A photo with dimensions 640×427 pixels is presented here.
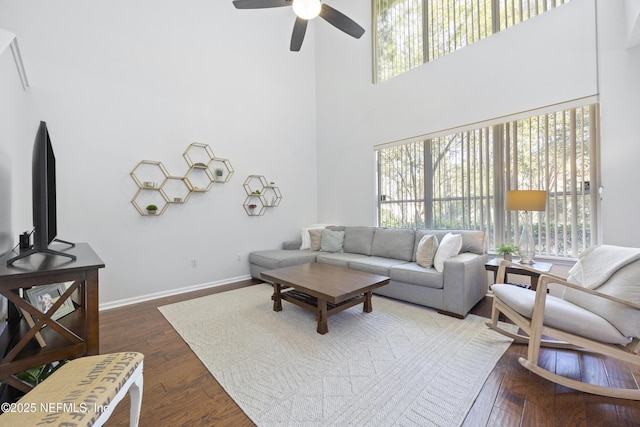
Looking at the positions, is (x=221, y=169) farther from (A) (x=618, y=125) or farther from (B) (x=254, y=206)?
(A) (x=618, y=125)

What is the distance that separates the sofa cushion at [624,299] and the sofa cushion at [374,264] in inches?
67.5

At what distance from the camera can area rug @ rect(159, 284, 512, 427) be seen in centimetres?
147

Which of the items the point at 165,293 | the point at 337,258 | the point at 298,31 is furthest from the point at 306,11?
the point at 165,293

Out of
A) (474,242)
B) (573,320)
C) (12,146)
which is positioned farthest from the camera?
(474,242)

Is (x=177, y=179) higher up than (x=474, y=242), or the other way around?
(x=177, y=179)

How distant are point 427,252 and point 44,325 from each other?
3.05 meters

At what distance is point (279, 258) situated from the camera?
3.82 m

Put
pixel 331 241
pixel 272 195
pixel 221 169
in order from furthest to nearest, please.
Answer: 1. pixel 272 195
2. pixel 331 241
3. pixel 221 169

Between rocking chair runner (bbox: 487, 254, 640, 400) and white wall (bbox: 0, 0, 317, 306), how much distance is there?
3578 mm

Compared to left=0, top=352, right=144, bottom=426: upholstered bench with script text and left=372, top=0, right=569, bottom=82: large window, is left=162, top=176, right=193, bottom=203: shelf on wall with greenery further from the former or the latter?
left=372, top=0, right=569, bottom=82: large window

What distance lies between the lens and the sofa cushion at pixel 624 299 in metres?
1.55

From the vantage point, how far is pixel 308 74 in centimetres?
520

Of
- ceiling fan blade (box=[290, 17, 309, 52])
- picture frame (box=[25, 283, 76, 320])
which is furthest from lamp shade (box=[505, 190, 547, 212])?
picture frame (box=[25, 283, 76, 320])

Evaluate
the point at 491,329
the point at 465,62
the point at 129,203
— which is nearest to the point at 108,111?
the point at 129,203
